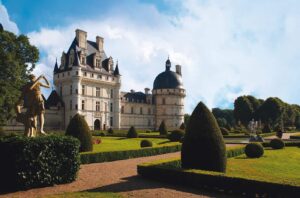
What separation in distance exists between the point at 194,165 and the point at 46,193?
5382 mm

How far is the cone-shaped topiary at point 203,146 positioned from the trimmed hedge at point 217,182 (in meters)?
0.97

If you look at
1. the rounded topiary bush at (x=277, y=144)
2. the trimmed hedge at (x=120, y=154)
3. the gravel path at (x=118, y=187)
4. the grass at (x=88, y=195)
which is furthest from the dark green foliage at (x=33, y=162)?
the rounded topiary bush at (x=277, y=144)

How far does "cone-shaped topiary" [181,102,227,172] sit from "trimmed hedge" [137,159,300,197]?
0.97 metres

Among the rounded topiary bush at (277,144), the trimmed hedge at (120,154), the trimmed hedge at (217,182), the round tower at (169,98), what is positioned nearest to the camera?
the trimmed hedge at (217,182)

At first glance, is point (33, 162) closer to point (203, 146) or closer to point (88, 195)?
point (88, 195)

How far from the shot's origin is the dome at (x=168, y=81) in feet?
241

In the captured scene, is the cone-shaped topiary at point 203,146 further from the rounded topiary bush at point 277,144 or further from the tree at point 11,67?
the tree at point 11,67

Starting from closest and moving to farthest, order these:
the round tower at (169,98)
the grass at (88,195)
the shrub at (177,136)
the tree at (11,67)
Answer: the grass at (88,195), the tree at (11,67), the shrub at (177,136), the round tower at (169,98)

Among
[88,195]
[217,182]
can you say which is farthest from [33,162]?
[217,182]

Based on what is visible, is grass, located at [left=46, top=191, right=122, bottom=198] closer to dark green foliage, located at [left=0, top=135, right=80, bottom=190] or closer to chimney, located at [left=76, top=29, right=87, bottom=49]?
dark green foliage, located at [left=0, top=135, right=80, bottom=190]

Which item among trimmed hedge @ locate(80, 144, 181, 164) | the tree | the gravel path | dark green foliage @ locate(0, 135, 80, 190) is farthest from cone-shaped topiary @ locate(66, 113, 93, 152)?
the tree

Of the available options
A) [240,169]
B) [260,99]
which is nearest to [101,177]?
[240,169]

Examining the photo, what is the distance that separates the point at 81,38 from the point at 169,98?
2692 centimetres

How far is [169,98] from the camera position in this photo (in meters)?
73.6
